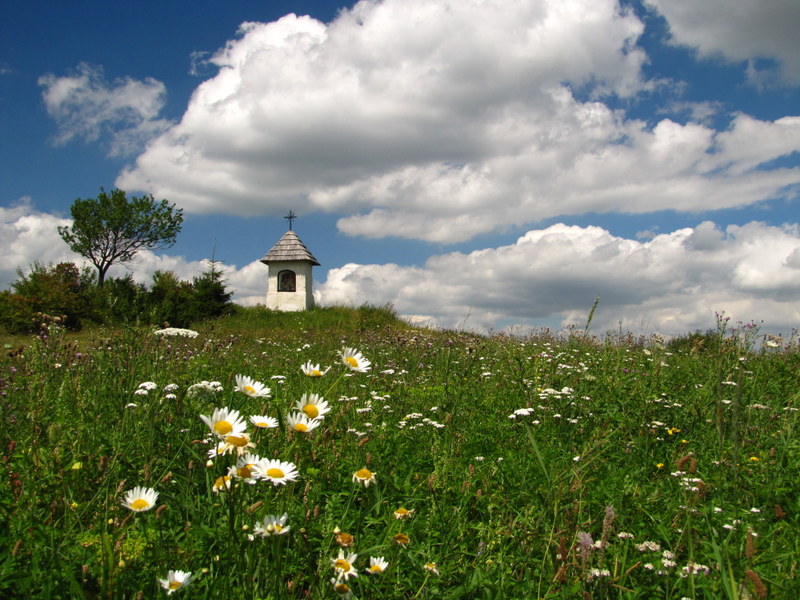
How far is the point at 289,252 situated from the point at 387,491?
95.5 feet

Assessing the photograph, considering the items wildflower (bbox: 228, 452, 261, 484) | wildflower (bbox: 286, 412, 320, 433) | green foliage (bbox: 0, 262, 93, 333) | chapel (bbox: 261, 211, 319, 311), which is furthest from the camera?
chapel (bbox: 261, 211, 319, 311)

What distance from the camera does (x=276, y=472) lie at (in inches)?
60.7

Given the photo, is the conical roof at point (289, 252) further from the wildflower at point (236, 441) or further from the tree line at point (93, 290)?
the wildflower at point (236, 441)

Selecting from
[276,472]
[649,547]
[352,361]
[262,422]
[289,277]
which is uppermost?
[289,277]

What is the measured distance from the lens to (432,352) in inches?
328

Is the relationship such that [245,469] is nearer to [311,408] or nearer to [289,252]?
[311,408]

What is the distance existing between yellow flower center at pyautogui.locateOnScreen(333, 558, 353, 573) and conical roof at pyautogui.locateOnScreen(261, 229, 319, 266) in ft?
97.0

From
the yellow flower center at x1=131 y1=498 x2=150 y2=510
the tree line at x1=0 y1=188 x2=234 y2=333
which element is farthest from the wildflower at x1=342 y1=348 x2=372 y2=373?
the tree line at x1=0 y1=188 x2=234 y2=333

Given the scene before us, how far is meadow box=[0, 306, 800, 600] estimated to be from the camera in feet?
5.41

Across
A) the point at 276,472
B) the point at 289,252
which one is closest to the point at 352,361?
the point at 276,472

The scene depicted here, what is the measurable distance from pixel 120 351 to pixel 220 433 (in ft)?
11.1

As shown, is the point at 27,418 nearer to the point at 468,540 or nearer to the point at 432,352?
the point at 468,540

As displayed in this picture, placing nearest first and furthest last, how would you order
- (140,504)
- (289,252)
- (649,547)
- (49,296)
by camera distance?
(140,504)
(649,547)
(49,296)
(289,252)

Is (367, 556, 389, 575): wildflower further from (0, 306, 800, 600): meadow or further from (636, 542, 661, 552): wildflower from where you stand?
(636, 542, 661, 552): wildflower
